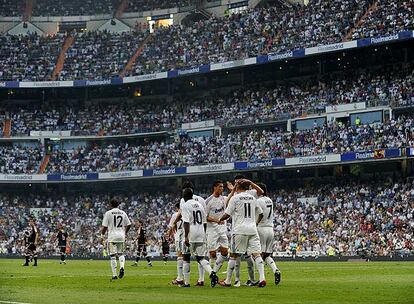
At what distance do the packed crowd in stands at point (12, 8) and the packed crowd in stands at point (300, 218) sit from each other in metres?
23.6

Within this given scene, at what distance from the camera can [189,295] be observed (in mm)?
20859

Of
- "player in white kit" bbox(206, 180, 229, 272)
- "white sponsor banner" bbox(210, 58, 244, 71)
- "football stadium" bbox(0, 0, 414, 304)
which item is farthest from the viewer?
"white sponsor banner" bbox(210, 58, 244, 71)

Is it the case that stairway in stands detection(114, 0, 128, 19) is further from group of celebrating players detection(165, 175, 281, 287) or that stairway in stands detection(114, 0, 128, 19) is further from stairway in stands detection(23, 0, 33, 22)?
group of celebrating players detection(165, 175, 281, 287)

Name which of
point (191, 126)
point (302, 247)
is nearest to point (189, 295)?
point (302, 247)

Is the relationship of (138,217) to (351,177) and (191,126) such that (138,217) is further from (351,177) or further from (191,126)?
(351,177)

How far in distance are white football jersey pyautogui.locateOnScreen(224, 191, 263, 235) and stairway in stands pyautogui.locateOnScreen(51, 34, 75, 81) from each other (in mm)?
67552

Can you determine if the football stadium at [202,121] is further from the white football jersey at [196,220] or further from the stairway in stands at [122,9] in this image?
the white football jersey at [196,220]

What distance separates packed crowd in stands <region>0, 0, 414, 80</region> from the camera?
73.0m

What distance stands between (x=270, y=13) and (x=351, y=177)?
862 inches

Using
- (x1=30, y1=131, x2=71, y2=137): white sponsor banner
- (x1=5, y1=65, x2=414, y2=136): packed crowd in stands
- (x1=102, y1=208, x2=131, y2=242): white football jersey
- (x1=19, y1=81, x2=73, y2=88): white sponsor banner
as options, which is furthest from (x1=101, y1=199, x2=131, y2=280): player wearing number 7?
(x1=19, y1=81, x2=73, y2=88): white sponsor banner

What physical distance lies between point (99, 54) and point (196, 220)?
228ft

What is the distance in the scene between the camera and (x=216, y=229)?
83.2ft

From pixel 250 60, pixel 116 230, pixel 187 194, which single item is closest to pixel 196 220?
pixel 187 194

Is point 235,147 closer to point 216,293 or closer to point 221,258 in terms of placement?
point 221,258
